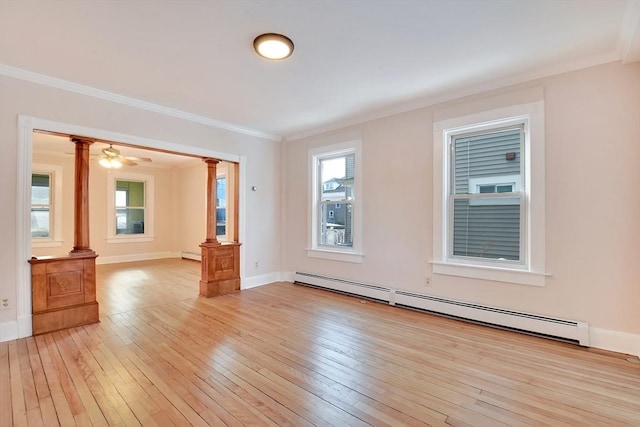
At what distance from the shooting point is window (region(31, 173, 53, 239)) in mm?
6574

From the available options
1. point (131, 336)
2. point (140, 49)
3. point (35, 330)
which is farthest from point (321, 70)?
point (35, 330)

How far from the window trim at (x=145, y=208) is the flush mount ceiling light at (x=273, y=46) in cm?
688

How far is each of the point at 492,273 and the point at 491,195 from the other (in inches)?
34.9

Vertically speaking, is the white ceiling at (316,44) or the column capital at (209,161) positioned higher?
the white ceiling at (316,44)

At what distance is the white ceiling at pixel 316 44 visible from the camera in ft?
7.06

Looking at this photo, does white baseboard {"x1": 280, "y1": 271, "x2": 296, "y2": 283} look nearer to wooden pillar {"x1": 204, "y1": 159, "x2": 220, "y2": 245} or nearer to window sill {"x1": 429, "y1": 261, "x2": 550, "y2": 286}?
wooden pillar {"x1": 204, "y1": 159, "x2": 220, "y2": 245}

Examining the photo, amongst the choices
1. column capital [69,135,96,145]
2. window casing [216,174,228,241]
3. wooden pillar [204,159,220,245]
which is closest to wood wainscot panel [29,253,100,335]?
column capital [69,135,96,145]

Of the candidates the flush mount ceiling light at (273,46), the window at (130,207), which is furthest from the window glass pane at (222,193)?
the flush mount ceiling light at (273,46)

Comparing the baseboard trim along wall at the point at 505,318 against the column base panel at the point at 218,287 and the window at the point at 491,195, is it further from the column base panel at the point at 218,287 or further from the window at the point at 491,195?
the column base panel at the point at 218,287

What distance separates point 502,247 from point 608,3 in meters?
2.29

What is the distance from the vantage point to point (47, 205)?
670 centimetres

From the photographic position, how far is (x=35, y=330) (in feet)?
10.2

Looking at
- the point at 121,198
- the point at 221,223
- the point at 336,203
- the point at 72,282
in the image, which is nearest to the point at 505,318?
the point at 336,203

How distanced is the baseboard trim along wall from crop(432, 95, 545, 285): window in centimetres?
37
